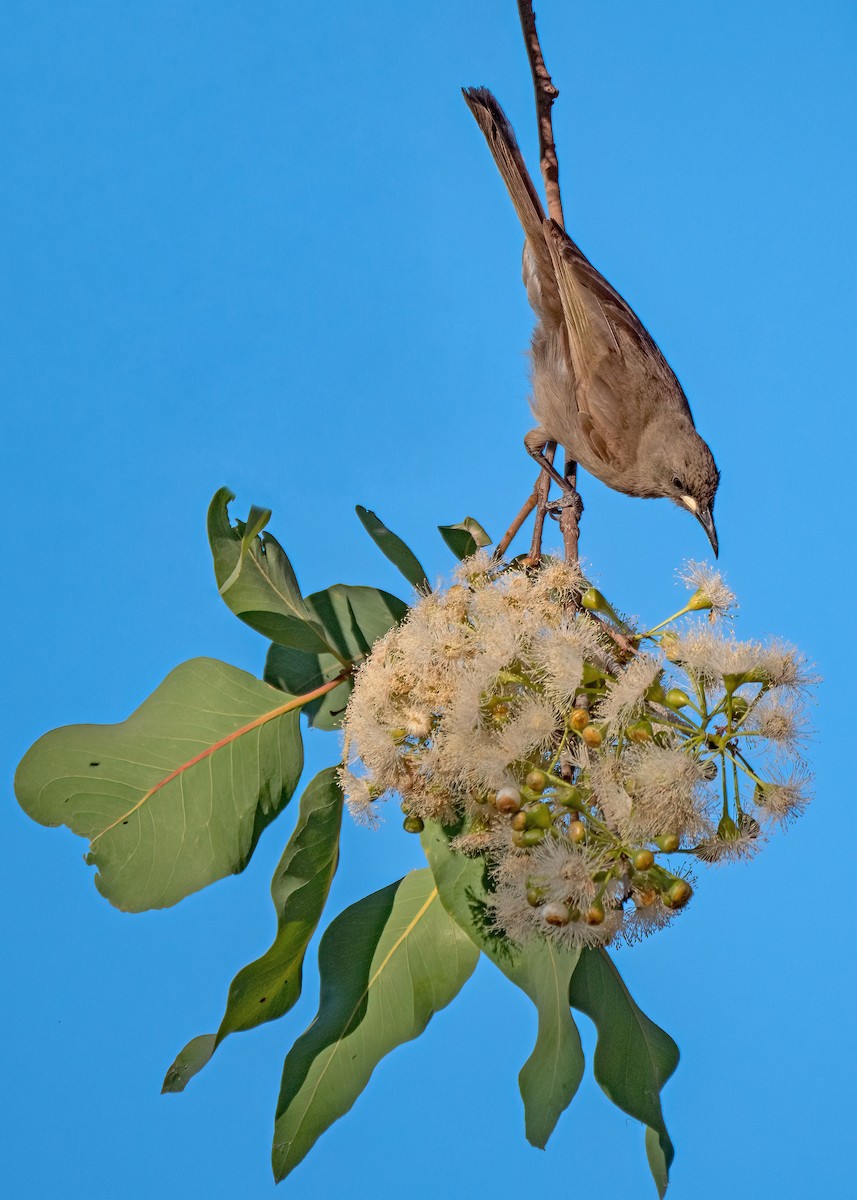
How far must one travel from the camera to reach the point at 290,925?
151cm

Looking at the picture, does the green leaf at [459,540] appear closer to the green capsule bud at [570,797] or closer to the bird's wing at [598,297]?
the green capsule bud at [570,797]

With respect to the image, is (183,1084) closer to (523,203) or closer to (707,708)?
(707,708)

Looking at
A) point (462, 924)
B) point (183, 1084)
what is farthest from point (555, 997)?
point (183, 1084)

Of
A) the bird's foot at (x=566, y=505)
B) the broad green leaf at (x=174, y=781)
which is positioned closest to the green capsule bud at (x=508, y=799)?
the broad green leaf at (x=174, y=781)

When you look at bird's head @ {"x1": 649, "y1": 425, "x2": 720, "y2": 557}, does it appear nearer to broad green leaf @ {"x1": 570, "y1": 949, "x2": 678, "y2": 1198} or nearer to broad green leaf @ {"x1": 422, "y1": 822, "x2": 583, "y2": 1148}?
broad green leaf @ {"x1": 570, "y1": 949, "x2": 678, "y2": 1198}

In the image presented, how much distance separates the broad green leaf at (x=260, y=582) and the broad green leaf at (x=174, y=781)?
0.11 metres

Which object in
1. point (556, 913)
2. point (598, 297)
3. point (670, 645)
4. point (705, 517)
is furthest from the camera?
point (705, 517)

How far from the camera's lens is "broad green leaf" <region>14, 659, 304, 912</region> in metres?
1.53

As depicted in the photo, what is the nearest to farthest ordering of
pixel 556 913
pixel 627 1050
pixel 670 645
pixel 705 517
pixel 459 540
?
pixel 556 913 → pixel 670 645 → pixel 627 1050 → pixel 459 540 → pixel 705 517

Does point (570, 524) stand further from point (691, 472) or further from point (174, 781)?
point (691, 472)

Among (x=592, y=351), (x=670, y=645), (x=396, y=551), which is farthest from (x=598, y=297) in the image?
(x=670, y=645)

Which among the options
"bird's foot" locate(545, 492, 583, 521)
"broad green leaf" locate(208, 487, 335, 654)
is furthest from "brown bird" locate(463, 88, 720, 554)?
"broad green leaf" locate(208, 487, 335, 654)

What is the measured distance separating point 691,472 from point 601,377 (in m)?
0.38

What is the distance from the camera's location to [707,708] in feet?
4.14
